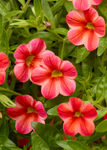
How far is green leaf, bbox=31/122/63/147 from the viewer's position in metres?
0.55

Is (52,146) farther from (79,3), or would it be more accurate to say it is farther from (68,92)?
(79,3)

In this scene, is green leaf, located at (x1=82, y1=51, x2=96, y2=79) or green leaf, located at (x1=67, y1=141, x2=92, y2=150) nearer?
green leaf, located at (x1=67, y1=141, x2=92, y2=150)

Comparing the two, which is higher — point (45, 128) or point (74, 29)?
point (74, 29)

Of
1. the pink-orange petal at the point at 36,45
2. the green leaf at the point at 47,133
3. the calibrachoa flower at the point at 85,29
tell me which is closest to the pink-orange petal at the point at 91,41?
the calibrachoa flower at the point at 85,29

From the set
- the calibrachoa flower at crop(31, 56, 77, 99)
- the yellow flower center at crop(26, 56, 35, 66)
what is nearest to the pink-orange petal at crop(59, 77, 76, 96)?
the calibrachoa flower at crop(31, 56, 77, 99)

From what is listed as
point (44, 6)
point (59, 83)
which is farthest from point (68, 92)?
point (44, 6)

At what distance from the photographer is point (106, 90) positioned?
1.81 ft

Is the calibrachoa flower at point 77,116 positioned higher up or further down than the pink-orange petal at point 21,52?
further down

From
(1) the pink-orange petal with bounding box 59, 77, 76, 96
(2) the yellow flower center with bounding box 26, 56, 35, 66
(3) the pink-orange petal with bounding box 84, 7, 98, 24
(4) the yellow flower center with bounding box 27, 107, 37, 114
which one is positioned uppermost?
(3) the pink-orange petal with bounding box 84, 7, 98, 24

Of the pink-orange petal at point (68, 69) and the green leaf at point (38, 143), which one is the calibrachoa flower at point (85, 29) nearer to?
the pink-orange petal at point (68, 69)

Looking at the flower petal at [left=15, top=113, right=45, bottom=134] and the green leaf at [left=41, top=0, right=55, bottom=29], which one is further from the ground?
the green leaf at [left=41, top=0, right=55, bottom=29]

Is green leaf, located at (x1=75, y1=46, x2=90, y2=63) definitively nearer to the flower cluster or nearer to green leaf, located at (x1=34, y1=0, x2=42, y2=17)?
the flower cluster

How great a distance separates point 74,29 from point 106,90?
17cm

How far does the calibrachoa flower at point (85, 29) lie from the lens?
1.73 feet
